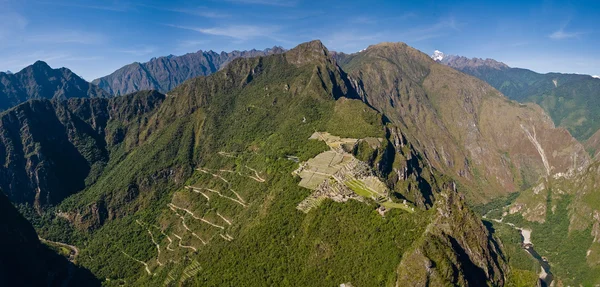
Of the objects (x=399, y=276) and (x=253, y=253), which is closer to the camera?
(x=399, y=276)

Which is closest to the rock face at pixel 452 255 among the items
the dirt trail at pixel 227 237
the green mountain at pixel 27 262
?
the dirt trail at pixel 227 237

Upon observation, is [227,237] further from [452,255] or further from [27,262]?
[27,262]

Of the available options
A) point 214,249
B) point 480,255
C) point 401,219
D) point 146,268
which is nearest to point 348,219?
point 401,219

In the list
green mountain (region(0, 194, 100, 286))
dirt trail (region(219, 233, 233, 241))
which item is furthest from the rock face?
green mountain (region(0, 194, 100, 286))

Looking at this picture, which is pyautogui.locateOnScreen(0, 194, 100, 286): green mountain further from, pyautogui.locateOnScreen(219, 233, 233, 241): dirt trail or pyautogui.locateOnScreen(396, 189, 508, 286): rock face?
pyautogui.locateOnScreen(396, 189, 508, 286): rock face

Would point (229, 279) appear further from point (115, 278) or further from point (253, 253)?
point (115, 278)

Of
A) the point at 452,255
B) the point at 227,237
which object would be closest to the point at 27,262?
the point at 227,237
